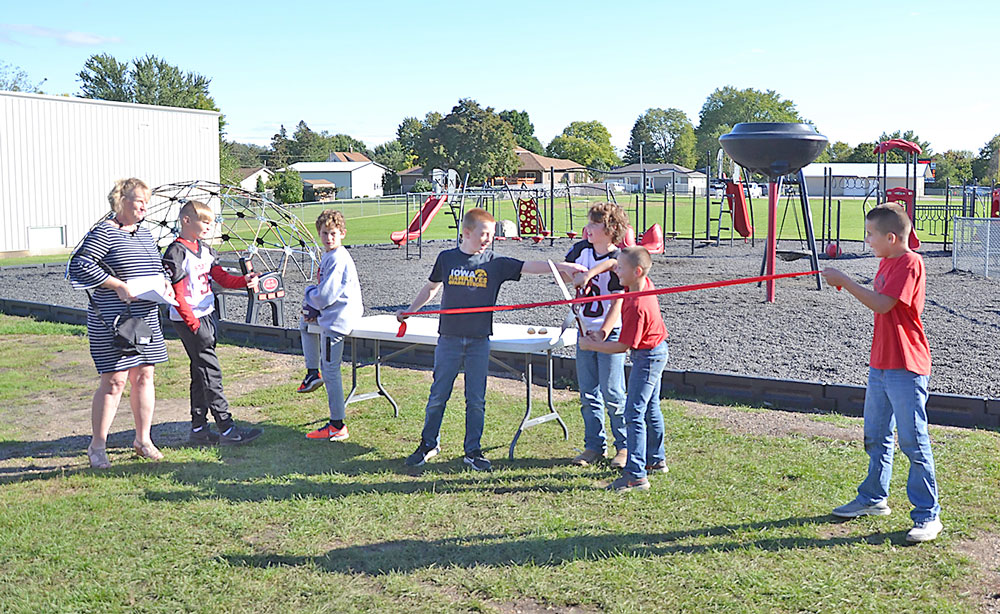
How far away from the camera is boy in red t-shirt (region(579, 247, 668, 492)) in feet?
16.2

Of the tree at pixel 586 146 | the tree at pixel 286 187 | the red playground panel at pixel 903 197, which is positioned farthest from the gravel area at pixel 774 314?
the tree at pixel 586 146

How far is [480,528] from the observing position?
4.39m

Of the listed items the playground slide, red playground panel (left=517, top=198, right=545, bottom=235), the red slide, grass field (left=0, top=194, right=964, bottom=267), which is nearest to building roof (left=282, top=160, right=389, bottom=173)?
grass field (left=0, top=194, right=964, bottom=267)

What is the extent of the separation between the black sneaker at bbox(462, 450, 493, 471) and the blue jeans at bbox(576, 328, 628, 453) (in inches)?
26.5

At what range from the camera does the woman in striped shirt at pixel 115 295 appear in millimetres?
5258

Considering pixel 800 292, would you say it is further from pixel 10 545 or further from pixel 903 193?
pixel 10 545

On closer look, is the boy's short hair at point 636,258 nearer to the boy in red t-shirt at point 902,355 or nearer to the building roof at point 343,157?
the boy in red t-shirt at point 902,355

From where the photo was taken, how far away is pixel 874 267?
715 inches

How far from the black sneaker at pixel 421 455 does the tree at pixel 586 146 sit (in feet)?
381

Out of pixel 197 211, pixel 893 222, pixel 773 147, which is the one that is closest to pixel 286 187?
pixel 773 147

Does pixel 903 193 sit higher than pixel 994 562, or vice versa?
pixel 903 193

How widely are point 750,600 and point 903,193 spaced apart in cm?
2004

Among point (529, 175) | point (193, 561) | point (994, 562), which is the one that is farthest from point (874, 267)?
point (529, 175)

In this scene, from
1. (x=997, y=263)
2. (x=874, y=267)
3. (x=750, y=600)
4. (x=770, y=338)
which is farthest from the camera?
(x=874, y=267)
